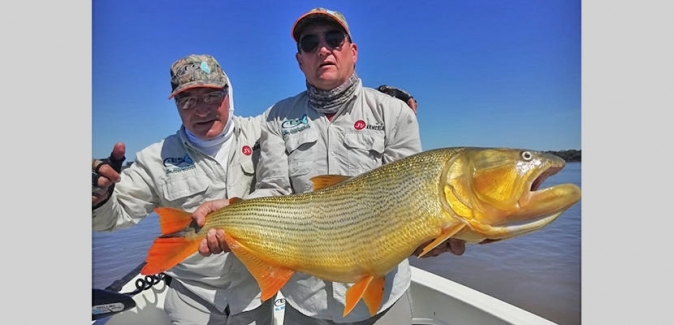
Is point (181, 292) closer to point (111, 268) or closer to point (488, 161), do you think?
point (488, 161)

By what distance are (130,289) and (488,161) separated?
281 centimetres

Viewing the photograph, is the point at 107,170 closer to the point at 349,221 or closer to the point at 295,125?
the point at 295,125

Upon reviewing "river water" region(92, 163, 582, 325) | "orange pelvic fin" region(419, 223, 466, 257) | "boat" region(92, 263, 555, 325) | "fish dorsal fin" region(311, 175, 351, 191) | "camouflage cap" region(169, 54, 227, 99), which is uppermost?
"camouflage cap" region(169, 54, 227, 99)

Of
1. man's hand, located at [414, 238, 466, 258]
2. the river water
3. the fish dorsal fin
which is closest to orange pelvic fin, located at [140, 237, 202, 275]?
Result: the fish dorsal fin

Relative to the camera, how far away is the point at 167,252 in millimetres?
1874

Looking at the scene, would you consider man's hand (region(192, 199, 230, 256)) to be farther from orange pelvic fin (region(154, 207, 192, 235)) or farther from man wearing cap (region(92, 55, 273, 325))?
man wearing cap (region(92, 55, 273, 325))

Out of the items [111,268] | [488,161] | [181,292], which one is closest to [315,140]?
[488,161]

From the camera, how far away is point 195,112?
7.06 ft

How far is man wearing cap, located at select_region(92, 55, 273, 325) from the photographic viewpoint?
2.17 metres

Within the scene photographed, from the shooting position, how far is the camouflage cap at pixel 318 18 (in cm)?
201

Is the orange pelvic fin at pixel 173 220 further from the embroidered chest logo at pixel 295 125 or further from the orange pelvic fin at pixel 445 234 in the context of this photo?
the orange pelvic fin at pixel 445 234

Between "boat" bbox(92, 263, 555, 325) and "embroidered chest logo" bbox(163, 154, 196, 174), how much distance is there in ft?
3.64

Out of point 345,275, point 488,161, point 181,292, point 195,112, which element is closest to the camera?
point 488,161

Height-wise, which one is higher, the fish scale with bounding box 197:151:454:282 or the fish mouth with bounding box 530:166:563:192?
the fish mouth with bounding box 530:166:563:192
